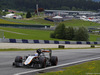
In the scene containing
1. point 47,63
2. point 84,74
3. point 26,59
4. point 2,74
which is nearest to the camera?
point 2,74

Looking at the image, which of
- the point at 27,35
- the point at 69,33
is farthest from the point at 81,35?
the point at 27,35

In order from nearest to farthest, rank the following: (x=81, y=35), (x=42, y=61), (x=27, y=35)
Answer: (x=42, y=61)
(x=27, y=35)
(x=81, y=35)

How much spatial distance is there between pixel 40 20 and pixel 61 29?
7357 centimetres

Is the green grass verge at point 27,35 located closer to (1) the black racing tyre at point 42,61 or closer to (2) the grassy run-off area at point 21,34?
(2) the grassy run-off area at point 21,34

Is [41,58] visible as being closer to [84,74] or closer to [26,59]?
[26,59]

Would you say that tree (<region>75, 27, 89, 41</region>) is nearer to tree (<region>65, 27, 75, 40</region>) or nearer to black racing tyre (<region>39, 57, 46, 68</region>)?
tree (<region>65, 27, 75, 40</region>)

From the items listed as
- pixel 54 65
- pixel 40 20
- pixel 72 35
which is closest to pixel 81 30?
pixel 72 35

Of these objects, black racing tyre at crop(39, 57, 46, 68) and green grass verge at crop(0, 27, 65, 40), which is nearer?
black racing tyre at crop(39, 57, 46, 68)

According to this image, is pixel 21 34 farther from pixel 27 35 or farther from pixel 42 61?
pixel 42 61

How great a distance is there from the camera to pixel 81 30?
245 feet

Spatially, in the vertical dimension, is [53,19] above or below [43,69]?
below

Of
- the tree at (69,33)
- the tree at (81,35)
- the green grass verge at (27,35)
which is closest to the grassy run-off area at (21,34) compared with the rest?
the green grass verge at (27,35)

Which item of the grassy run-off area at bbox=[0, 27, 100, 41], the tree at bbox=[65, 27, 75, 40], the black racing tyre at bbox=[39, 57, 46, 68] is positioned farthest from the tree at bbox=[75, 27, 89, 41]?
the black racing tyre at bbox=[39, 57, 46, 68]

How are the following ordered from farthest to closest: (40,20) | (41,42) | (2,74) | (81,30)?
(40,20) < (81,30) < (41,42) < (2,74)
